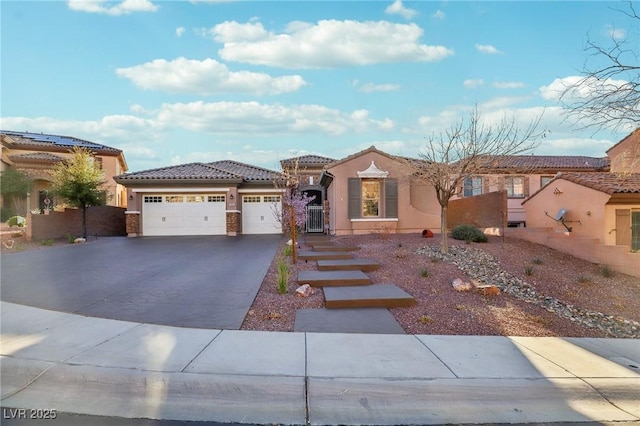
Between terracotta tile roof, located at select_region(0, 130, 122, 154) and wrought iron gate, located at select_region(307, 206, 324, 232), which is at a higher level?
terracotta tile roof, located at select_region(0, 130, 122, 154)

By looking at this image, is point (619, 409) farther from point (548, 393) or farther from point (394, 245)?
point (394, 245)

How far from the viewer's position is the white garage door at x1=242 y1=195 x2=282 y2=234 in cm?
2472

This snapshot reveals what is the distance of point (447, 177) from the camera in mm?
12766

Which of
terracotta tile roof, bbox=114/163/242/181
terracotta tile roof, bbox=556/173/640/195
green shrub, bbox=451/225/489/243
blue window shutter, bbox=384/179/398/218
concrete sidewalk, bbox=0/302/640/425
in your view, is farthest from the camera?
terracotta tile roof, bbox=114/163/242/181

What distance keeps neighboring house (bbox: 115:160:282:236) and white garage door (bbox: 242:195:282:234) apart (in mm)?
63

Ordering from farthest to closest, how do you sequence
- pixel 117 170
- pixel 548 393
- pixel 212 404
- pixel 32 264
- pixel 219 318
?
pixel 117 170 < pixel 32 264 < pixel 219 318 < pixel 548 393 < pixel 212 404

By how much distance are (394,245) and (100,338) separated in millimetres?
10648

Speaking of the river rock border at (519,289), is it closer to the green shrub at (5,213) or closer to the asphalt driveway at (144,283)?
the asphalt driveway at (144,283)

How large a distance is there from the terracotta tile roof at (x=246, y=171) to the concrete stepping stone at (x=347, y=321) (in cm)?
1702

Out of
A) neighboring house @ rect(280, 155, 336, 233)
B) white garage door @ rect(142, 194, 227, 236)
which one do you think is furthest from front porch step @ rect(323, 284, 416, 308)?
white garage door @ rect(142, 194, 227, 236)

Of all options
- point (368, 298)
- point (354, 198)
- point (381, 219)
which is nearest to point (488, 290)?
point (368, 298)

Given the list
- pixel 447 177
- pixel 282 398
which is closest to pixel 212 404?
pixel 282 398

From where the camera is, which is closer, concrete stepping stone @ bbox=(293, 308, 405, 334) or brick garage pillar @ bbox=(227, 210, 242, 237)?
concrete stepping stone @ bbox=(293, 308, 405, 334)

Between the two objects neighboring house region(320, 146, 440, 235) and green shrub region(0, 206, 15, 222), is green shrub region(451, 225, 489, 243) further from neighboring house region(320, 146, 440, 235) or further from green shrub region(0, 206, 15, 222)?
green shrub region(0, 206, 15, 222)
